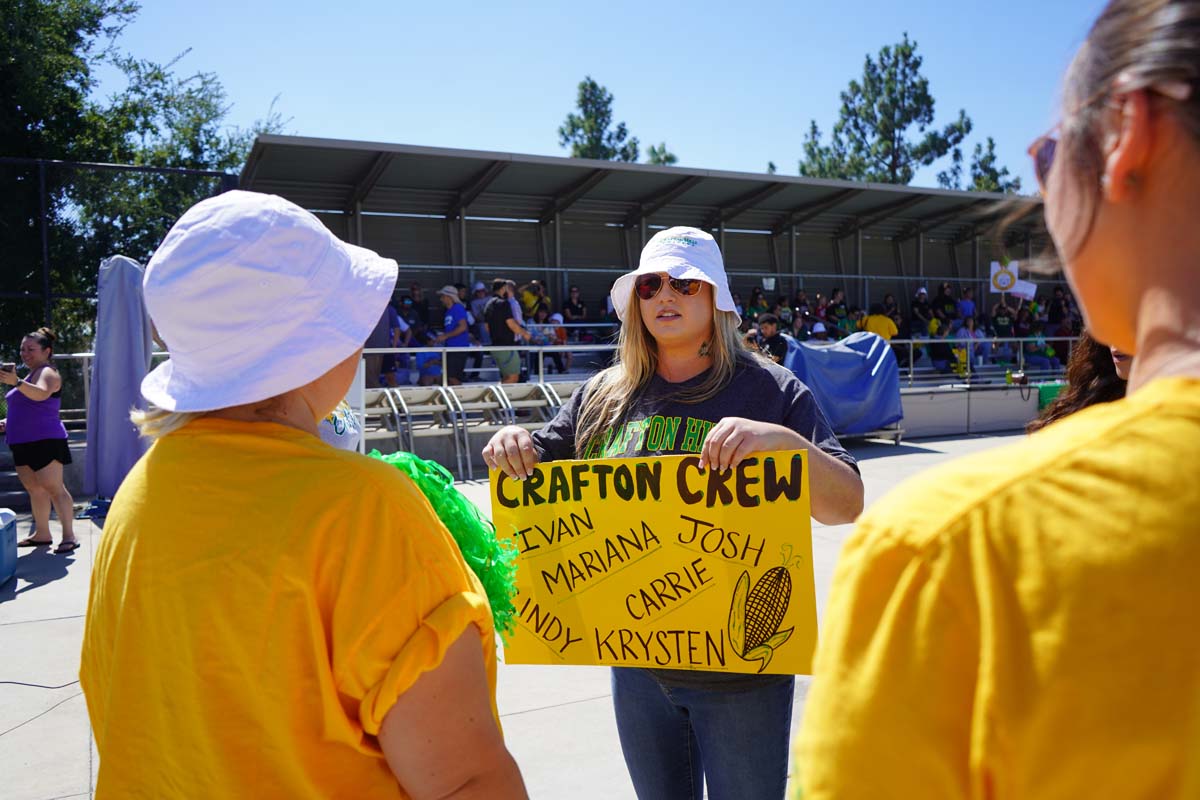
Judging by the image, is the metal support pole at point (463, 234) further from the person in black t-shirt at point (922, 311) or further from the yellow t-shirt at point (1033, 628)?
the yellow t-shirt at point (1033, 628)

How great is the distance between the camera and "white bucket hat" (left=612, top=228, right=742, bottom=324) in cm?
243

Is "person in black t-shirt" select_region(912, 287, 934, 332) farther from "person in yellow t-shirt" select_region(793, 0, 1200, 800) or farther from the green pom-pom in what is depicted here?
"person in yellow t-shirt" select_region(793, 0, 1200, 800)

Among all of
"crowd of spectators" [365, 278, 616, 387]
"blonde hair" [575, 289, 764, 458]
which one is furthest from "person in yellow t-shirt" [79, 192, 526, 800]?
"crowd of spectators" [365, 278, 616, 387]

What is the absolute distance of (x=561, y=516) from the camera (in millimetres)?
2418

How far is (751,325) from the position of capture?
17359 millimetres

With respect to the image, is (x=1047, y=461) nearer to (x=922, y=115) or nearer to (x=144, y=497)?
(x=144, y=497)

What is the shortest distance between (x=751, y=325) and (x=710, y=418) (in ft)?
50.3

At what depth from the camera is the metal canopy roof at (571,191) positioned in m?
14.4

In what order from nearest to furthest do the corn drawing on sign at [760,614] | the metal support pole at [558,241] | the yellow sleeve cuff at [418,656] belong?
the yellow sleeve cuff at [418,656], the corn drawing on sign at [760,614], the metal support pole at [558,241]

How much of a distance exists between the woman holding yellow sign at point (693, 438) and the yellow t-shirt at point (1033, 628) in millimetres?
1421

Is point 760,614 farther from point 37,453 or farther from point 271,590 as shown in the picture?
point 37,453

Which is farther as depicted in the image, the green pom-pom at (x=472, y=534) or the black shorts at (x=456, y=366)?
the black shorts at (x=456, y=366)

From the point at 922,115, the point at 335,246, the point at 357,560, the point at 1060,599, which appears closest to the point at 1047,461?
the point at 1060,599

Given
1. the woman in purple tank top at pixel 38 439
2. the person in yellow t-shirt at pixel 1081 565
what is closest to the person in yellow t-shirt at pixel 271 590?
the person in yellow t-shirt at pixel 1081 565
